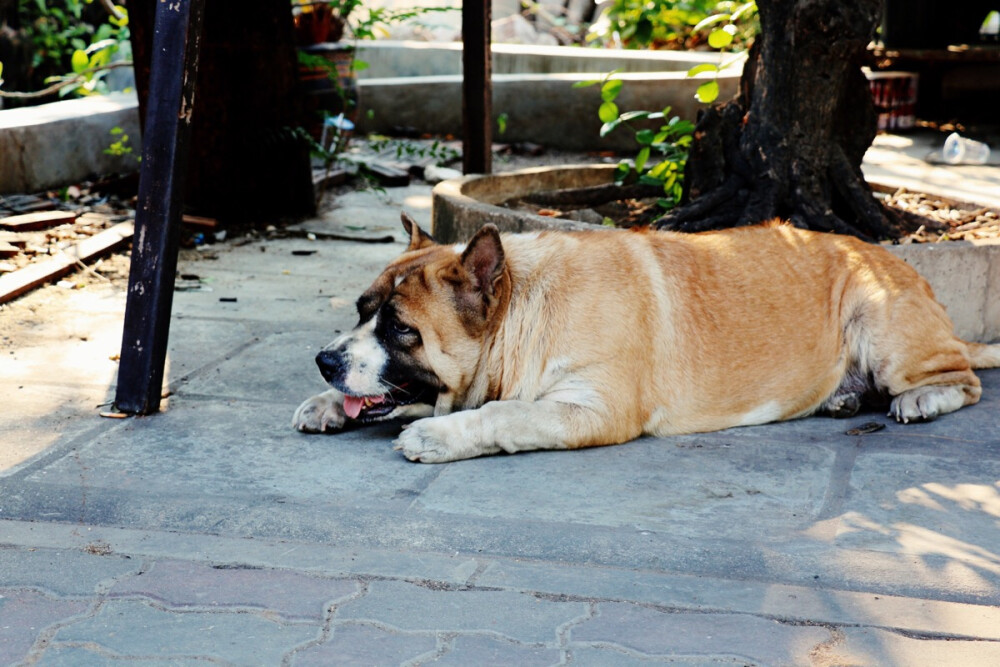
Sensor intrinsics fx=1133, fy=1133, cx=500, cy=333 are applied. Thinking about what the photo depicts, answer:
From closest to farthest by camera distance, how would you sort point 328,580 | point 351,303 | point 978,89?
point 328,580, point 351,303, point 978,89

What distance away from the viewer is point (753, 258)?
16.1ft

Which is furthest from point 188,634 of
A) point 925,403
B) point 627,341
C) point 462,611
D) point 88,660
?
point 925,403

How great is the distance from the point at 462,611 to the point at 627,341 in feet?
5.42

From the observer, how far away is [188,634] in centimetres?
295

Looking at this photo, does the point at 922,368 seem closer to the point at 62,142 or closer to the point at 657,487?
the point at 657,487

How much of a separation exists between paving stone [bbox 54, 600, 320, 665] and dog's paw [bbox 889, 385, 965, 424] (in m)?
2.84

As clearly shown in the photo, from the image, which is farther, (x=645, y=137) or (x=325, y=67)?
(x=325, y=67)

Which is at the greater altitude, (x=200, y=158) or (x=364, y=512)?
(x=200, y=158)

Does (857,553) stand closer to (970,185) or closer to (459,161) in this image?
(970,185)

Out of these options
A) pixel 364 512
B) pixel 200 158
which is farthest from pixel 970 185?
pixel 364 512

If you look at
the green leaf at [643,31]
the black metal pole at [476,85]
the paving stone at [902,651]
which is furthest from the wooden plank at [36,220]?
the paving stone at [902,651]

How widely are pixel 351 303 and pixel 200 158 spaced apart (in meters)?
2.45

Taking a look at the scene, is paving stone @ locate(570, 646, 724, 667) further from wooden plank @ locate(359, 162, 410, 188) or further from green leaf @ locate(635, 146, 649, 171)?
wooden plank @ locate(359, 162, 410, 188)

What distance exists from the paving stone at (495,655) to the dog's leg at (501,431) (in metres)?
1.33
